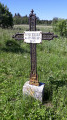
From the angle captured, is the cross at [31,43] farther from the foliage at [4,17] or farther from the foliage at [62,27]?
the foliage at [4,17]

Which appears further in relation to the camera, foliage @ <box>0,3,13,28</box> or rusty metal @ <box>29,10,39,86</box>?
foliage @ <box>0,3,13,28</box>

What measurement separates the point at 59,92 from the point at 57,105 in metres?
0.31

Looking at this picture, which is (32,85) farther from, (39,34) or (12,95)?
(39,34)

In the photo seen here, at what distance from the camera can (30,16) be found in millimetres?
2912

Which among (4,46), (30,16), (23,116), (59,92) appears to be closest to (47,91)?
(59,92)

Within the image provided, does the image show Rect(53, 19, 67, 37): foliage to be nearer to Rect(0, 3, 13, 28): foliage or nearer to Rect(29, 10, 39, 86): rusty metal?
Rect(0, 3, 13, 28): foliage

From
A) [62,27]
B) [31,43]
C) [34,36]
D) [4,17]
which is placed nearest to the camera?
[34,36]

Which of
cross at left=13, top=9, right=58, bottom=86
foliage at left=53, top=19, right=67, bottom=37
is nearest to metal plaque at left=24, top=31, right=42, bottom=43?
cross at left=13, top=9, right=58, bottom=86

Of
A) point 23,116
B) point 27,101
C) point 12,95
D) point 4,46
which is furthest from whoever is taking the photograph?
point 4,46

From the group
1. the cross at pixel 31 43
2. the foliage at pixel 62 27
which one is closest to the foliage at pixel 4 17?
the foliage at pixel 62 27

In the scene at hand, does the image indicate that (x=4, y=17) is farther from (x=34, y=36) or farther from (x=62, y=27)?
(x=34, y=36)

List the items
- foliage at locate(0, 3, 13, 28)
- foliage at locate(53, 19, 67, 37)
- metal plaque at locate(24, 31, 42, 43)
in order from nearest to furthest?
1. metal plaque at locate(24, 31, 42, 43)
2. foliage at locate(53, 19, 67, 37)
3. foliage at locate(0, 3, 13, 28)

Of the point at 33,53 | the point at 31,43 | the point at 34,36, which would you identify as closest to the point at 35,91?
the point at 33,53

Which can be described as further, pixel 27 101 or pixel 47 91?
pixel 47 91
